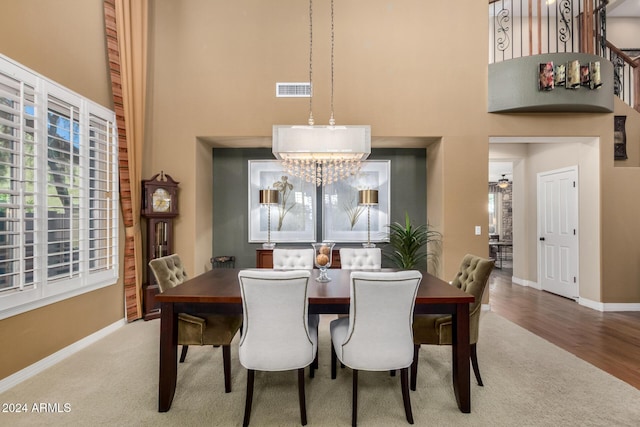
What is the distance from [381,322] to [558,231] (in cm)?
491

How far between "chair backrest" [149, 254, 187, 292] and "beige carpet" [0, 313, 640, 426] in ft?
2.44

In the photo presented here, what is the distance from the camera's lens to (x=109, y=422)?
2.01 metres

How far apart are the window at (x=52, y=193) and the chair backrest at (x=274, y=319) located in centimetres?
196

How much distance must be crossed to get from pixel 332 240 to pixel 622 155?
4346 millimetres

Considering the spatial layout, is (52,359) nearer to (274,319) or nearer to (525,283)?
(274,319)

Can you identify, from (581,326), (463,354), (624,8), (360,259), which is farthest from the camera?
(624,8)

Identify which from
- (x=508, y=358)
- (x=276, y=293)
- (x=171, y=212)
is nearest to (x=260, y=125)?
(x=171, y=212)

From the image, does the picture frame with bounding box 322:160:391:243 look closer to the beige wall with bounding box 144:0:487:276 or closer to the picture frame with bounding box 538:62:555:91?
the beige wall with bounding box 144:0:487:276

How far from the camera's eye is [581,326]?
12.5ft

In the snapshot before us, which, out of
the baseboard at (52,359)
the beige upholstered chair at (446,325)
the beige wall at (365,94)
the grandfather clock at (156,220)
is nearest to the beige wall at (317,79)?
the beige wall at (365,94)

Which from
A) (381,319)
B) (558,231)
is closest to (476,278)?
(381,319)

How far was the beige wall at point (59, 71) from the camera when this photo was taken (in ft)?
8.13

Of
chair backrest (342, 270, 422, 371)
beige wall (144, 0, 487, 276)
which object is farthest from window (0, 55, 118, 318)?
chair backrest (342, 270, 422, 371)

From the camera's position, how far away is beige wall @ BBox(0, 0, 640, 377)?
4340 millimetres
